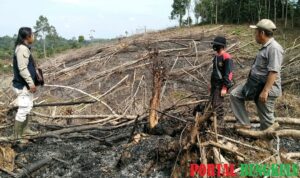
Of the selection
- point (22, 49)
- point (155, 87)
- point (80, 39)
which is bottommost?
point (155, 87)

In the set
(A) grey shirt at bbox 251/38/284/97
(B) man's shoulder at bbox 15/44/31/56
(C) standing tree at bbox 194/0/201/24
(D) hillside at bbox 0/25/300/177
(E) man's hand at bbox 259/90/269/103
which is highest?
(C) standing tree at bbox 194/0/201/24

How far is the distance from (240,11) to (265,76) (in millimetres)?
24085

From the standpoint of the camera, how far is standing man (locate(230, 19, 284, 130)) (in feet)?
12.8

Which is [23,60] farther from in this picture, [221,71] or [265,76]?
[265,76]

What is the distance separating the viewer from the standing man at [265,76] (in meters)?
3.90

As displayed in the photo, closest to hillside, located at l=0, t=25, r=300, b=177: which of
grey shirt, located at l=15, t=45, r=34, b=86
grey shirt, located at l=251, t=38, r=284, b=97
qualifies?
grey shirt, located at l=251, t=38, r=284, b=97

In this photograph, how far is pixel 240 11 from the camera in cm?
2697

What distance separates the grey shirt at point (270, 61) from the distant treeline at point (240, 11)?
63.0 feet

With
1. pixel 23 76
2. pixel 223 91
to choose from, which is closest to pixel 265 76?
pixel 223 91

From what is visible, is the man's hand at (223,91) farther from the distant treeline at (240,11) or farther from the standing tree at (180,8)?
the standing tree at (180,8)

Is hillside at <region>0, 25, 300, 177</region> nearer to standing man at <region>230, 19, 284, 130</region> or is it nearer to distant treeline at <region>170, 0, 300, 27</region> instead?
standing man at <region>230, 19, 284, 130</region>

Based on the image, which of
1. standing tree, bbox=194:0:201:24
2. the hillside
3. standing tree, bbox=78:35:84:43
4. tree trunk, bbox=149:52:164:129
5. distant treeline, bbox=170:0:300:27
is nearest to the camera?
the hillside

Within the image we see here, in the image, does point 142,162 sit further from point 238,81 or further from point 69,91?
point 69,91

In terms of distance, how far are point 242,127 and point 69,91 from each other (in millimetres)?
8037
